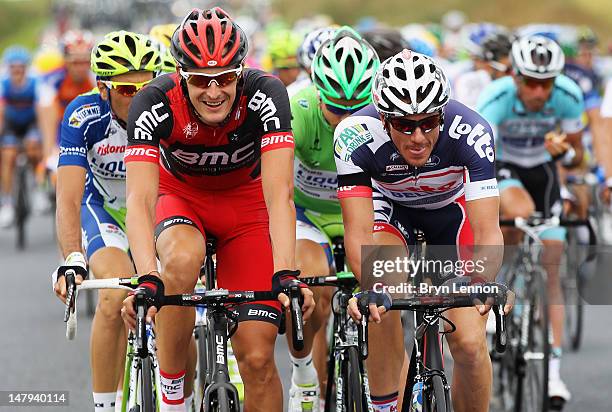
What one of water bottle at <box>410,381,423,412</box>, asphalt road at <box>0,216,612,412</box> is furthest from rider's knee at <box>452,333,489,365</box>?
asphalt road at <box>0,216,612,412</box>

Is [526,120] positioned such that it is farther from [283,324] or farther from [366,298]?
[366,298]

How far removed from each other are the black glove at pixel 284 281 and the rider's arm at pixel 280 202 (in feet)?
0.66

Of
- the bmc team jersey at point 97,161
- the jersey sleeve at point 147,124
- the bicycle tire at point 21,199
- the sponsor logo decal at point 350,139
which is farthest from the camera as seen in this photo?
the bicycle tire at point 21,199

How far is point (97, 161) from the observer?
709 cm

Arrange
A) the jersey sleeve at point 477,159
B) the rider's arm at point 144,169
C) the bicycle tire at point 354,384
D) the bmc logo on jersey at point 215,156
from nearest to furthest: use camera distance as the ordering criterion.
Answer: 1. the rider's arm at point 144,169
2. the jersey sleeve at point 477,159
3. the bicycle tire at point 354,384
4. the bmc logo on jersey at point 215,156

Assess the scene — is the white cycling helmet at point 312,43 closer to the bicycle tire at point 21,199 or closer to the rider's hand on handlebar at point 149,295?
the rider's hand on handlebar at point 149,295

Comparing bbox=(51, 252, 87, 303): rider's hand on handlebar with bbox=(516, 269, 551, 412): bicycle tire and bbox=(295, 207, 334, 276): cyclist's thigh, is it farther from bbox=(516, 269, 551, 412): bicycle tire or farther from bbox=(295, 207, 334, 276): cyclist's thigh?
bbox=(516, 269, 551, 412): bicycle tire

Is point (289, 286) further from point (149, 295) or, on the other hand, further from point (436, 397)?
point (436, 397)

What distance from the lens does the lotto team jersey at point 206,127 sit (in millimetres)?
5789

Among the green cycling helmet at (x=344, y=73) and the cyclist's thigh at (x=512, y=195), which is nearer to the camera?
the green cycling helmet at (x=344, y=73)

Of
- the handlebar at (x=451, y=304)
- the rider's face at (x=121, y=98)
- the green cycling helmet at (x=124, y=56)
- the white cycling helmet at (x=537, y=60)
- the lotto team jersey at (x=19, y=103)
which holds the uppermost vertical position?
the lotto team jersey at (x=19, y=103)

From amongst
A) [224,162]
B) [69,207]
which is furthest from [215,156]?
[69,207]

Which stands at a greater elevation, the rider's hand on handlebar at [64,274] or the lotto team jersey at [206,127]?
the lotto team jersey at [206,127]

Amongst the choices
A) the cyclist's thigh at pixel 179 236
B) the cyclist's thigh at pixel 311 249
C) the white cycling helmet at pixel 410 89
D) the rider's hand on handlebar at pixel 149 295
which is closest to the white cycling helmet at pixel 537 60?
the cyclist's thigh at pixel 311 249
